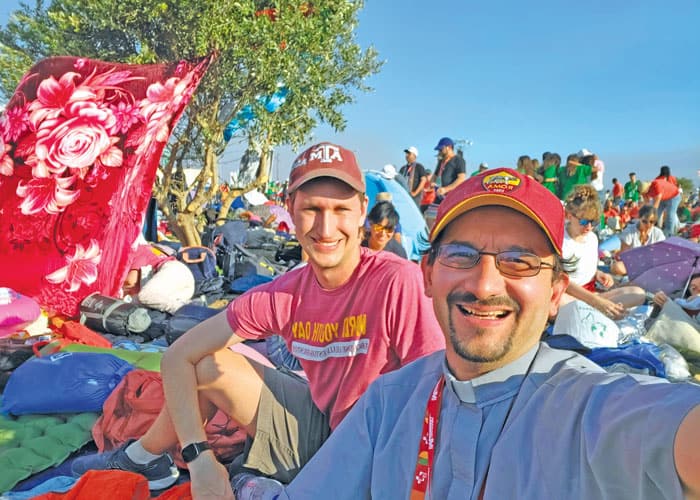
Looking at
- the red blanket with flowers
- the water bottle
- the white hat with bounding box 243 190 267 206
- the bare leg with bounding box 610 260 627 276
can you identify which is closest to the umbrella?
the bare leg with bounding box 610 260 627 276

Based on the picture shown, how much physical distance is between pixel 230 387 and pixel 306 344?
0.36 metres

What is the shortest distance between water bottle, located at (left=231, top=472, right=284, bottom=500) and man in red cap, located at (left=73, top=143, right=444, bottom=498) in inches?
2.2

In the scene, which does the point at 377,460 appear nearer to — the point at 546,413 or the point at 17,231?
the point at 546,413

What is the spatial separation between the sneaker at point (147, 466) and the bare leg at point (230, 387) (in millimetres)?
172

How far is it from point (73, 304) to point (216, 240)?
2.70 m

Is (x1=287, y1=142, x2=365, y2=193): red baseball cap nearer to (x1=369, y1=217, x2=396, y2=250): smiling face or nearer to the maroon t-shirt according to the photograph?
the maroon t-shirt

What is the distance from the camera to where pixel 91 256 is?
15.3 ft

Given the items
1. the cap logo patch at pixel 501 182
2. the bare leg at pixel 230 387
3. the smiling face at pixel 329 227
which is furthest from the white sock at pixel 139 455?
the cap logo patch at pixel 501 182

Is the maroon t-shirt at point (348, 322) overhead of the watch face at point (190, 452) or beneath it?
overhead

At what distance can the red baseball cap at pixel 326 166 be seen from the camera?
1.84m

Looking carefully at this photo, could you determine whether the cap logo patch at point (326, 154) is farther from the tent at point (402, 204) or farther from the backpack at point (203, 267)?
the tent at point (402, 204)

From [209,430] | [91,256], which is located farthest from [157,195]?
[209,430]

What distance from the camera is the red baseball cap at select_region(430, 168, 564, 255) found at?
1077 mm

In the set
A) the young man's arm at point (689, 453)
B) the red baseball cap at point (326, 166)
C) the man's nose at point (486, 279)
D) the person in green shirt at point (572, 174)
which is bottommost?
the young man's arm at point (689, 453)
